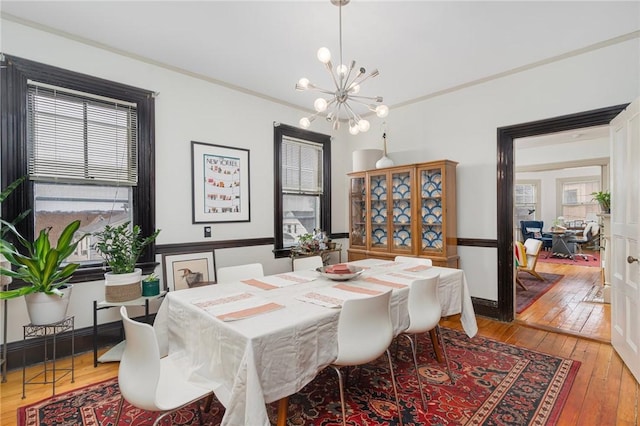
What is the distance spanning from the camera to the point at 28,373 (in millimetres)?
2371

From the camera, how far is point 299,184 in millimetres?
4422

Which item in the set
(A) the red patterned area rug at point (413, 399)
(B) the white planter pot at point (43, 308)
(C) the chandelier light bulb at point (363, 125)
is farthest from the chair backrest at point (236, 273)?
(C) the chandelier light bulb at point (363, 125)

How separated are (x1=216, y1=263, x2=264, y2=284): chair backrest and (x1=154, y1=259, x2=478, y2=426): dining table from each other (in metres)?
0.23

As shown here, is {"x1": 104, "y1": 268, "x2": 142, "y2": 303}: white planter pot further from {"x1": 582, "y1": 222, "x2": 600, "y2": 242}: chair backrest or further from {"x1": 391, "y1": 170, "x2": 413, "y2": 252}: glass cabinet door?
{"x1": 582, "y1": 222, "x2": 600, "y2": 242}: chair backrest

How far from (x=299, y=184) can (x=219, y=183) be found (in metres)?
1.25

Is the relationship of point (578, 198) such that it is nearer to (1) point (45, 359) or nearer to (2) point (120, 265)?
(2) point (120, 265)

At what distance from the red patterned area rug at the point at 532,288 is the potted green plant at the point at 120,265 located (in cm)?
420

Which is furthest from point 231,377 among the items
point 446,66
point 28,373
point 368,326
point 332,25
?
point 446,66

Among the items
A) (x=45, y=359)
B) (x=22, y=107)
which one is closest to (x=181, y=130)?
(x=22, y=107)

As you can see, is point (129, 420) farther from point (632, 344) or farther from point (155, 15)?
point (632, 344)

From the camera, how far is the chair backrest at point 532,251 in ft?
16.5

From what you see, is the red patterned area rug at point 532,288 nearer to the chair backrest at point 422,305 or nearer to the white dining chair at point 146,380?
the chair backrest at point 422,305

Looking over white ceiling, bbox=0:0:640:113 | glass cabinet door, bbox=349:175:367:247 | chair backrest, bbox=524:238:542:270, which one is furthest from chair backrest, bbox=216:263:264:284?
chair backrest, bbox=524:238:542:270

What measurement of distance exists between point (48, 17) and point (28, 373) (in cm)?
277
